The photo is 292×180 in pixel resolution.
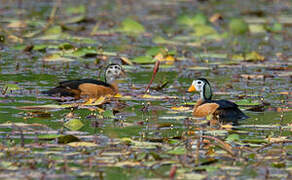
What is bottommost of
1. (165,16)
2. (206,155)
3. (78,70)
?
(206,155)

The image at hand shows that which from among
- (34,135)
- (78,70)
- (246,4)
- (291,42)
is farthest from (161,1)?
(34,135)

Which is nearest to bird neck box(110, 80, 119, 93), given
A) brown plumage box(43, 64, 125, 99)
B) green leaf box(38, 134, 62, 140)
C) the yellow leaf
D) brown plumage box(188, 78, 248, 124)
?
brown plumage box(43, 64, 125, 99)

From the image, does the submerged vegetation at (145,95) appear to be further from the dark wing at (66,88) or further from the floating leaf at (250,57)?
the dark wing at (66,88)

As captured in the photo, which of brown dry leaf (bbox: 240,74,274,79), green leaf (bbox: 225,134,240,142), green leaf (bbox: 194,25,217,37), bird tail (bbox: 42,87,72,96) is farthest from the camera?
green leaf (bbox: 194,25,217,37)

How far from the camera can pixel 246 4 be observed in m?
28.6

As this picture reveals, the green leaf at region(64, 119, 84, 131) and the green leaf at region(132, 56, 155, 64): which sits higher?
the green leaf at region(132, 56, 155, 64)

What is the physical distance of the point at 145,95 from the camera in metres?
13.4

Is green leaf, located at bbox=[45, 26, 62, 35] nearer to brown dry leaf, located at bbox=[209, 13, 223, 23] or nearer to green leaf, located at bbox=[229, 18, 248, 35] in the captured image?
green leaf, located at bbox=[229, 18, 248, 35]

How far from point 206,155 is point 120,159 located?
111 cm

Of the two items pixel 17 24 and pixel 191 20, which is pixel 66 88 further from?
pixel 191 20

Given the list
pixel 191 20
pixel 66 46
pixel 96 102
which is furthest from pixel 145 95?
pixel 191 20

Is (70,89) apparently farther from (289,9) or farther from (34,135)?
(289,9)

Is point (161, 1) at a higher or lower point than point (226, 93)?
higher

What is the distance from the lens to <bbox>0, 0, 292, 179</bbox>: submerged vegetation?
28.4 ft
